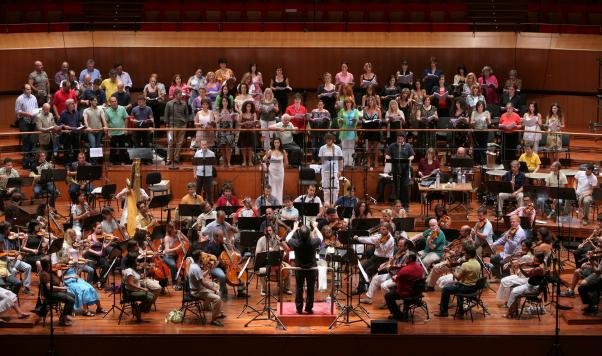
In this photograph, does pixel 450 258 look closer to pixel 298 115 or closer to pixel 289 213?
pixel 289 213

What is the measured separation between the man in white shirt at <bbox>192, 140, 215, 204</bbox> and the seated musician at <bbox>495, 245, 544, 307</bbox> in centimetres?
559

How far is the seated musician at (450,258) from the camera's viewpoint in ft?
48.5

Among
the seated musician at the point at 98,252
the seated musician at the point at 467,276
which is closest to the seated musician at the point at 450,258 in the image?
Result: the seated musician at the point at 467,276

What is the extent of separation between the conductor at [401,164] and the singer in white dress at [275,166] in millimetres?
1873

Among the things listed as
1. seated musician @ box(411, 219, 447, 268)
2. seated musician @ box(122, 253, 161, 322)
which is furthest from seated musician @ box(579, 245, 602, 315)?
seated musician @ box(122, 253, 161, 322)

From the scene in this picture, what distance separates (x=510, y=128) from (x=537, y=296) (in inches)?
200

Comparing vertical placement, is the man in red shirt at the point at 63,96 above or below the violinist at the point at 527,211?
above

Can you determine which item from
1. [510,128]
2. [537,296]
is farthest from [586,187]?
[537,296]

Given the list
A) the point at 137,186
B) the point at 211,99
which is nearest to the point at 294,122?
the point at 211,99

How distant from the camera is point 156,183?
17922 millimetres

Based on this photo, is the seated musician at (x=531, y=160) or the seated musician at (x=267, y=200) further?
the seated musician at (x=531, y=160)

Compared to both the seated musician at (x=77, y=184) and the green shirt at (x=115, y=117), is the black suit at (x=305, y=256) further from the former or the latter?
the green shirt at (x=115, y=117)
